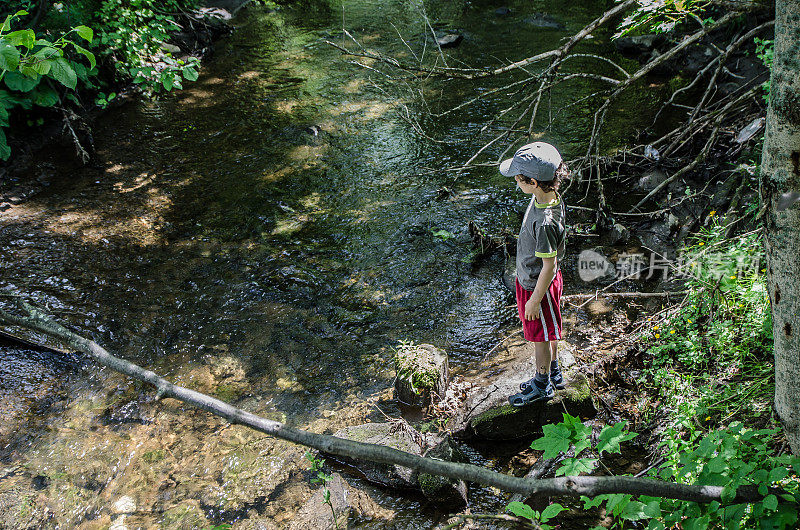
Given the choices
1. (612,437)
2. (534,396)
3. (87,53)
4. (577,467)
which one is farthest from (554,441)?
(87,53)

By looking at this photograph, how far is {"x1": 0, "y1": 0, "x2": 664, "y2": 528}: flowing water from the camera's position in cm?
366

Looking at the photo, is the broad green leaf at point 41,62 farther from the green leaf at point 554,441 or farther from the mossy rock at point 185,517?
the green leaf at point 554,441

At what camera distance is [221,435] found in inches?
153

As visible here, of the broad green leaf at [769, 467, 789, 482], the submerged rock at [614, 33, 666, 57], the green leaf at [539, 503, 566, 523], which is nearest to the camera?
the broad green leaf at [769, 467, 789, 482]

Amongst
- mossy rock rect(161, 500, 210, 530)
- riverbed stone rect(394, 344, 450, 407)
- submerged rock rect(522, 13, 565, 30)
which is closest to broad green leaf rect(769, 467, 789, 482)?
riverbed stone rect(394, 344, 450, 407)

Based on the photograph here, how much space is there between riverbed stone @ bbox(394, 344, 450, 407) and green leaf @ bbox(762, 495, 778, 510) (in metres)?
2.22

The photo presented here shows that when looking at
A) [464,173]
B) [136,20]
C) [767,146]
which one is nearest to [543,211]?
[767,146]

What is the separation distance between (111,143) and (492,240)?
6.17 metres

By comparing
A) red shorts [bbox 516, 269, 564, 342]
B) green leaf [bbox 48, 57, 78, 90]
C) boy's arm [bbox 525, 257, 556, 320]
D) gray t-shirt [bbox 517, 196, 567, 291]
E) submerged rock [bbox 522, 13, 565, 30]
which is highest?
submerged rock [bbox 522, 13, 565, 30]

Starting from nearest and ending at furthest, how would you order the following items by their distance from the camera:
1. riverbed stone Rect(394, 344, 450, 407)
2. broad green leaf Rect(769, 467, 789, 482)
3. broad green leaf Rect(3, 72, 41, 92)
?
broad green leaf Rect(769, 467, 789, 482) → riverbed stone Rect(394, 344, 450, 407) → broad green leaf Rect(3, 72, 41, 92)

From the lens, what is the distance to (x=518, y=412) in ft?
11.8

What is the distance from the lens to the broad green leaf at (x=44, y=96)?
6.90 m

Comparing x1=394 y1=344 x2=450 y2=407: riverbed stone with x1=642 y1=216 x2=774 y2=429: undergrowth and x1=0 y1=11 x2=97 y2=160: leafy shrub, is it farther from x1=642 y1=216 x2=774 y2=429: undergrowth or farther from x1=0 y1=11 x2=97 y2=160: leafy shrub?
x1=0 y1=11 x2=97 y2=160: leafy shrub

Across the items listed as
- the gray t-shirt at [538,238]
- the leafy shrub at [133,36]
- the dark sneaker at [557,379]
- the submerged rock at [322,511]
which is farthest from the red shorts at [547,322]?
the leafy shrub at [133,36]
